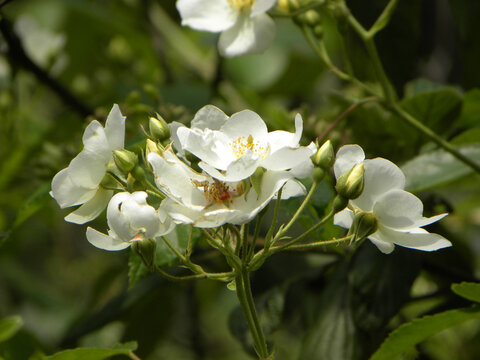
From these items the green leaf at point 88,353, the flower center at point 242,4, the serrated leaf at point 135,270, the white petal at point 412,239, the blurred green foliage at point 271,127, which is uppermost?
the flower center at point 242,4

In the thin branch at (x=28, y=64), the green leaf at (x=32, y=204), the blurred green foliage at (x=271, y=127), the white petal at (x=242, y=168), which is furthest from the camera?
the thin branch at (x=28, y=64)

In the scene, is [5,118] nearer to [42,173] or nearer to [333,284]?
[42,173]

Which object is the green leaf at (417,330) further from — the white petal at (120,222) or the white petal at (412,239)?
the white petal at (120,222)

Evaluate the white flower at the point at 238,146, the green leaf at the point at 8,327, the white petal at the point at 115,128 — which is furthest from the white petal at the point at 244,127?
the green leaf at the point at 8,327

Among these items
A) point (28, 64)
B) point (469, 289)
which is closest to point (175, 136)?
point (469, 289)

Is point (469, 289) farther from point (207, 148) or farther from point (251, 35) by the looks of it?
point (251, 35)

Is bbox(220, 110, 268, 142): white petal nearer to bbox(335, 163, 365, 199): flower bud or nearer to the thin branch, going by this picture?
bbox(335, 163, 365, 199): flower bud

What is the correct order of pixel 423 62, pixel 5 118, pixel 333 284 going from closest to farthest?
pixel 333 284
pixel 5 118
pixel 423 62

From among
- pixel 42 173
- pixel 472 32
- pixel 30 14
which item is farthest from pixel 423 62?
pixel 30 14
